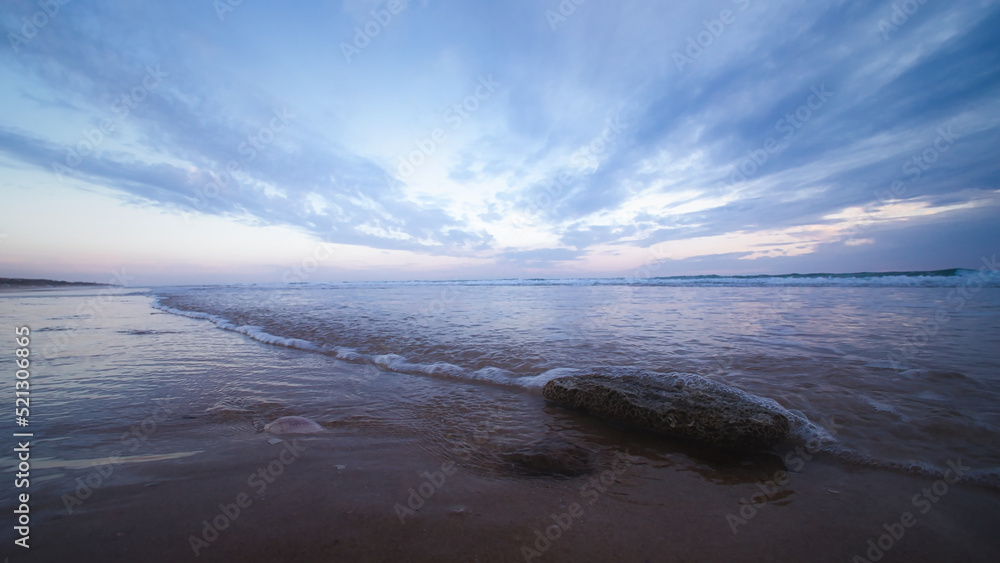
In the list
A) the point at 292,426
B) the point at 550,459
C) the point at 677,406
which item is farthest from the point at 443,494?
the point at 677,406

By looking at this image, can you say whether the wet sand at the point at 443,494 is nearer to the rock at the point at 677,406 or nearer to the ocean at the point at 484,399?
the ocean at the point at 484,399

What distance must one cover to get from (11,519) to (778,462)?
18.3ft

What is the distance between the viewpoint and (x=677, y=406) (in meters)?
3.81

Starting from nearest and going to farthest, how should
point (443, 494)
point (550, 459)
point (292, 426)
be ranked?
1. point (443, 494)
2. point (550, 459)
3. point (292, 426)


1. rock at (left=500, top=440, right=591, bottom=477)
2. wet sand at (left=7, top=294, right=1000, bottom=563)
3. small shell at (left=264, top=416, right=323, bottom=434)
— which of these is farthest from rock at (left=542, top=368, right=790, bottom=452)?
small shell at (left=264, top=416, right=323, bottom=434)

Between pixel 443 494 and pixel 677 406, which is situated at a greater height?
pixel 677 406

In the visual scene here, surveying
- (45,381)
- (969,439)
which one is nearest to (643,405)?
(969,439)

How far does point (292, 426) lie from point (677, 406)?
405 cm

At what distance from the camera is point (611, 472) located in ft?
9.89

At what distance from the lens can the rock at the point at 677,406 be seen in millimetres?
3395

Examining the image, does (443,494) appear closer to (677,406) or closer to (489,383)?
(677,406)

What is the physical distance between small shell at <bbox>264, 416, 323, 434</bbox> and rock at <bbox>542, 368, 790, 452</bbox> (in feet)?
9.09

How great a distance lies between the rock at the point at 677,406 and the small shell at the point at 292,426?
9.09 ft

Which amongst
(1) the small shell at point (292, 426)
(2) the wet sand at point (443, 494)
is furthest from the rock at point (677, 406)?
(1) the small shell at point (292, 426)
